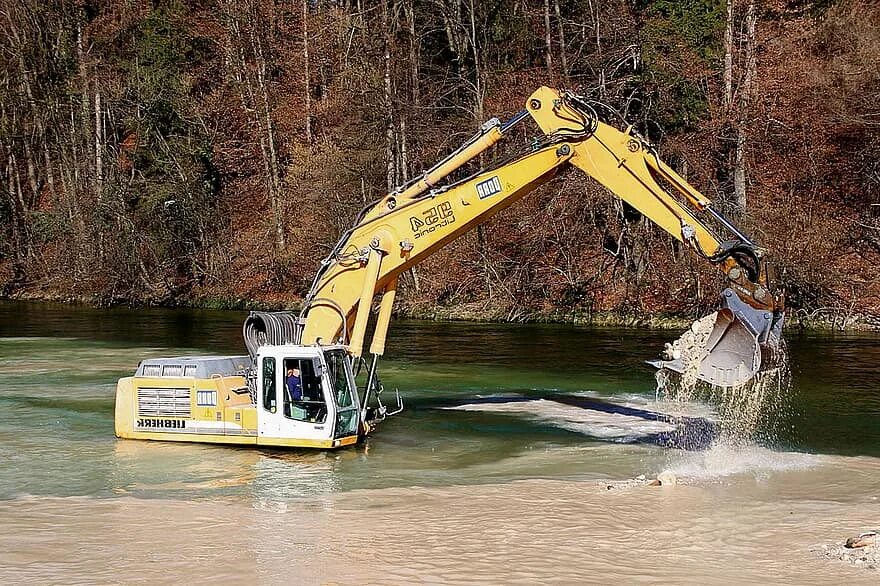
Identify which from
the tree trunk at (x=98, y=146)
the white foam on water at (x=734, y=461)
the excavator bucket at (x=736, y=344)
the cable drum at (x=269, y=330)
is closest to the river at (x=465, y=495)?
the white foam on water at (x=734, y=461)

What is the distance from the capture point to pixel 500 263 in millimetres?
42531

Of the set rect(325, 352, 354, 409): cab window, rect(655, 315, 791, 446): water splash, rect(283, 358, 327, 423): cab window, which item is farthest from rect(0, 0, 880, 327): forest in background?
rect(283, 358, 327, 423): cab window

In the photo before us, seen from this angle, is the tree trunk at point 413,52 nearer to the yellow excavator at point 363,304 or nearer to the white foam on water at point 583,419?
the white foam on water at point 583,419

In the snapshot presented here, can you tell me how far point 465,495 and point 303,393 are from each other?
361 cm

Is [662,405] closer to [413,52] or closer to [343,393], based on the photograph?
[343,393]

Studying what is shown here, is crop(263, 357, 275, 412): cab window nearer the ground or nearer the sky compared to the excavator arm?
nearer the ground

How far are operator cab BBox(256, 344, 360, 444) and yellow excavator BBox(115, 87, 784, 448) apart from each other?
0.02 metres

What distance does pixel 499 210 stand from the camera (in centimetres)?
1678

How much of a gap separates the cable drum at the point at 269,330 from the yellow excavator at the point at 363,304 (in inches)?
0.8

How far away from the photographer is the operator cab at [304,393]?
52.0ft

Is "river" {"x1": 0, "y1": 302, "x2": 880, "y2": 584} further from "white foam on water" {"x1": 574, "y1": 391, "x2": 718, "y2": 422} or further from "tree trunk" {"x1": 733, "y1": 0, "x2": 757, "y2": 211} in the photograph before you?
"tree trunk" {"x1": 733, "y1": 0, "x2": 757, "y2": 211}

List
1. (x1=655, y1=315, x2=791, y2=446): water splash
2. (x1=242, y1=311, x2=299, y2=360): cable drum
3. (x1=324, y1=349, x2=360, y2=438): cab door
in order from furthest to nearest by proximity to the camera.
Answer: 1. (x1=242, y1=311, x2=299, y2=360): cable drum
2. (x1=324, y1=349, x2=360, y2=438): cab door
3. (x1=655, y1=315, x2=791, y2=446): water splash

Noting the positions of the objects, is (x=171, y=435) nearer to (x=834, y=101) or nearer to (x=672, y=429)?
(x=672, y=429)

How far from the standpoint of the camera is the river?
34.3 feet
